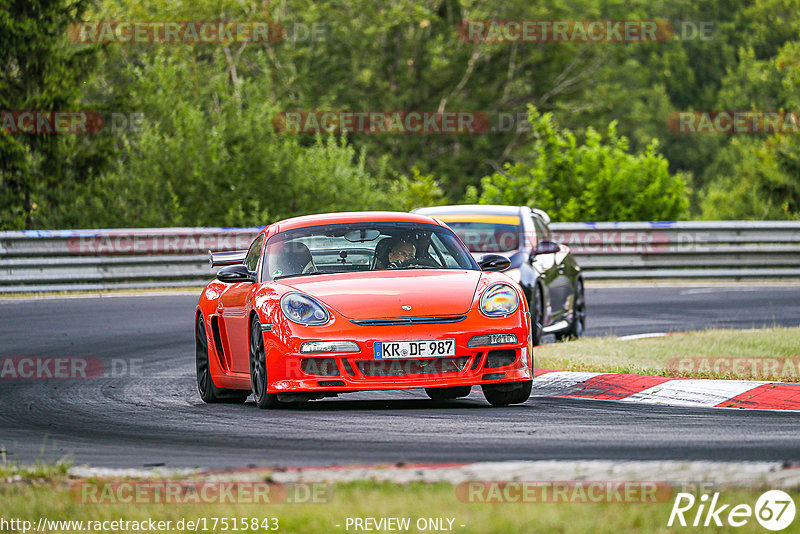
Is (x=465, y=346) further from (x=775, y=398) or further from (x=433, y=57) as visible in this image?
(x=433, y=57)

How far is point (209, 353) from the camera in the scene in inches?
422

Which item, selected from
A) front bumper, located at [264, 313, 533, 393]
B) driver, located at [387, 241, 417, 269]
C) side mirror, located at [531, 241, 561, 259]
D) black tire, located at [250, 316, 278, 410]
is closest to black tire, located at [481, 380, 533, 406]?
front bumper, located at [264, 313, 533, 393]

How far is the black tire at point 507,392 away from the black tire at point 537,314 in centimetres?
502

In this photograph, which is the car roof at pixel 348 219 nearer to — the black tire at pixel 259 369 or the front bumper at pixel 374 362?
the black tire at pixel 259 369

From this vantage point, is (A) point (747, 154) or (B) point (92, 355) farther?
(A) point (747, 154)

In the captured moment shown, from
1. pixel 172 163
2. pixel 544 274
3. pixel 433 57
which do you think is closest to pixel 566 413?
pixel 544 274

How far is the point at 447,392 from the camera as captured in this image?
395 inches

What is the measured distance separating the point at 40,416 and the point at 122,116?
2156cm

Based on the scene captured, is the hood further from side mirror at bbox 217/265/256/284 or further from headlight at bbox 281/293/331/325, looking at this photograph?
side mirror at bbox 217/265/256/284

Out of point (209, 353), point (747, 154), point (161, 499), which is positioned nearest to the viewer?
point (161, 499)

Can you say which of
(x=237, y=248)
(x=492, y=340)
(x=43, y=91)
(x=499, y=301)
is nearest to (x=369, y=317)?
(x=492, y=340)

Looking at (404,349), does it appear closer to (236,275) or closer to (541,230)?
(236,275)

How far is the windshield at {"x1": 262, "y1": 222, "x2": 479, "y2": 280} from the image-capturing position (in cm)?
997

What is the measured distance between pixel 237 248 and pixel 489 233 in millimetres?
9680
